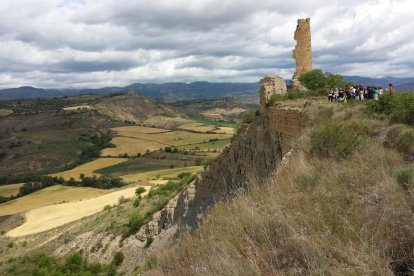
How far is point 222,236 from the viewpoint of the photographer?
20.1 ft

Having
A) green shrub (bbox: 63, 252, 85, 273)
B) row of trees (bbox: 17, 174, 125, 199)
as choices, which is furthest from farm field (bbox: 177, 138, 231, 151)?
green shrub (bbox: 63, 252, 85, 273)

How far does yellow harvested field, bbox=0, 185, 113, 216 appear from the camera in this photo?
77188 mm

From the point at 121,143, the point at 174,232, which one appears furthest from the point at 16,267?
the point at 121,143

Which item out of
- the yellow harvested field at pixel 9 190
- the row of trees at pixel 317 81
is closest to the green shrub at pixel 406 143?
the row of trees at pixel 317 81

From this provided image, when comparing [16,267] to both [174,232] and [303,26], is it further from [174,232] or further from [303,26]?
[303,26]

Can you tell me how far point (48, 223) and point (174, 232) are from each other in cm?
3494

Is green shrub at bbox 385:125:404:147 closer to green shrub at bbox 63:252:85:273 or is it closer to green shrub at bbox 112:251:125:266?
green shrub at bbox 112:251:125:266

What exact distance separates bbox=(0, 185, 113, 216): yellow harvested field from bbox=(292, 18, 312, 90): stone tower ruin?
5380 centimetres

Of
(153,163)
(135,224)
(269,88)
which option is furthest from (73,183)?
(269,88)

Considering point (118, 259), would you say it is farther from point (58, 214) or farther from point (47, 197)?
point (47, 197)

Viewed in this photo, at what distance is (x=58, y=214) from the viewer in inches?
2373

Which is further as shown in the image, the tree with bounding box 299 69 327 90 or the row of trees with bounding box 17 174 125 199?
the row of trees with bounding box 17 174 125 199

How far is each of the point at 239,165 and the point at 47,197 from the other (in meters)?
68.9

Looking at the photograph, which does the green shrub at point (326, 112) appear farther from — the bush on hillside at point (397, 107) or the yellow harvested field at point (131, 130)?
the yellow harvested field at point (131, 130)
